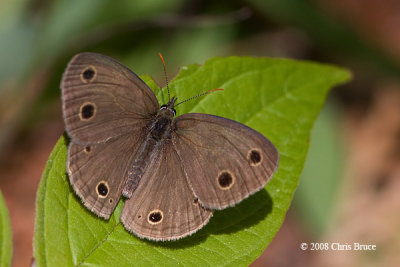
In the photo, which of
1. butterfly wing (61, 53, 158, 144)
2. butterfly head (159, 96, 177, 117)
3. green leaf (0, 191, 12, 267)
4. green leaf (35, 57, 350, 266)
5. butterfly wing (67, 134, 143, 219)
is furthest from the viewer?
butterfly head (159, 96, 177, 117)

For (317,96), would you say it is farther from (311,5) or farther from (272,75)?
(311,5)

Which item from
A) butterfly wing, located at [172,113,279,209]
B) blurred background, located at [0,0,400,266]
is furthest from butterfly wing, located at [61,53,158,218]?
blurred background, located at [0,0,400,266]

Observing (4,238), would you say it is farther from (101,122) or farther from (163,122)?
(163,122)

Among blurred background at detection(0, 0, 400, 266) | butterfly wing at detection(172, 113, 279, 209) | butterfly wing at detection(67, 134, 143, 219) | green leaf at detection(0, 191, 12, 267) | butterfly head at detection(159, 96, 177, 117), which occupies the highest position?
blurred background at detection(0, 0, 400, 266)

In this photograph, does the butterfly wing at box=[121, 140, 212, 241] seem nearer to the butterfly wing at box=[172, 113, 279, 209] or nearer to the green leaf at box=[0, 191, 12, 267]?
the butterfly wing at box=[172, 113, 279, 209]

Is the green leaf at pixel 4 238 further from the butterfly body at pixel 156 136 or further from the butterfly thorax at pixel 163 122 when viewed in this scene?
the butterfly thorax at pixel 163 122
